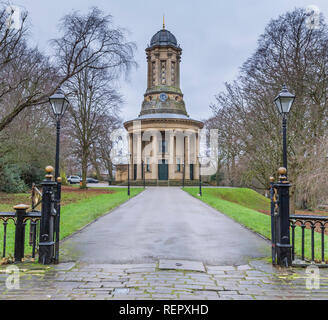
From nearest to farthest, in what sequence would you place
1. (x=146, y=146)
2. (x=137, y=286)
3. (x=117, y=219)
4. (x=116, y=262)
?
(x=137, y=286) → (x=116, y=262) → (x=117, y=219) → (x=146, y=146)

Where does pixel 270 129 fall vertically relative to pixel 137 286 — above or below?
above

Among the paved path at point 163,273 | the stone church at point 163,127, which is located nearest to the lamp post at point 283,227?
the paved path at point 163,273

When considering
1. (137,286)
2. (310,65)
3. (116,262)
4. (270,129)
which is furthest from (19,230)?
(310,65)

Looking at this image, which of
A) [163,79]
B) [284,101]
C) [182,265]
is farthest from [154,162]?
[182,265]

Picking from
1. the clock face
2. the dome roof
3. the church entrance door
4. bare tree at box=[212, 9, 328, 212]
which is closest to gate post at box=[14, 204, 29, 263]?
bare tree at box=[212, 9, 328, 212]

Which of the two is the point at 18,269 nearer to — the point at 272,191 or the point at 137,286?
the point at 137,286

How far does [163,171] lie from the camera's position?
51.5m

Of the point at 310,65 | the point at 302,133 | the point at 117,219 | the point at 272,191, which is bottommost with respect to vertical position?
the point at 117,219

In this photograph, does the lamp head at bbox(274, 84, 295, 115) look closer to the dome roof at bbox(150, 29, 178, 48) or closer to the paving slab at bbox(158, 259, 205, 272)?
the paving slab at bbox(158, 259, 205, 272)

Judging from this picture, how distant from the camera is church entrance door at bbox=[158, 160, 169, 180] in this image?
168 feet

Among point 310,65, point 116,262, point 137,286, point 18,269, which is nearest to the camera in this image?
point 137,286

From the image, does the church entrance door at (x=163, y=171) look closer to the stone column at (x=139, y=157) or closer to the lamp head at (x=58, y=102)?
the stone column at (x=139, y=157)

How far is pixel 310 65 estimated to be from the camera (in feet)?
53.9
